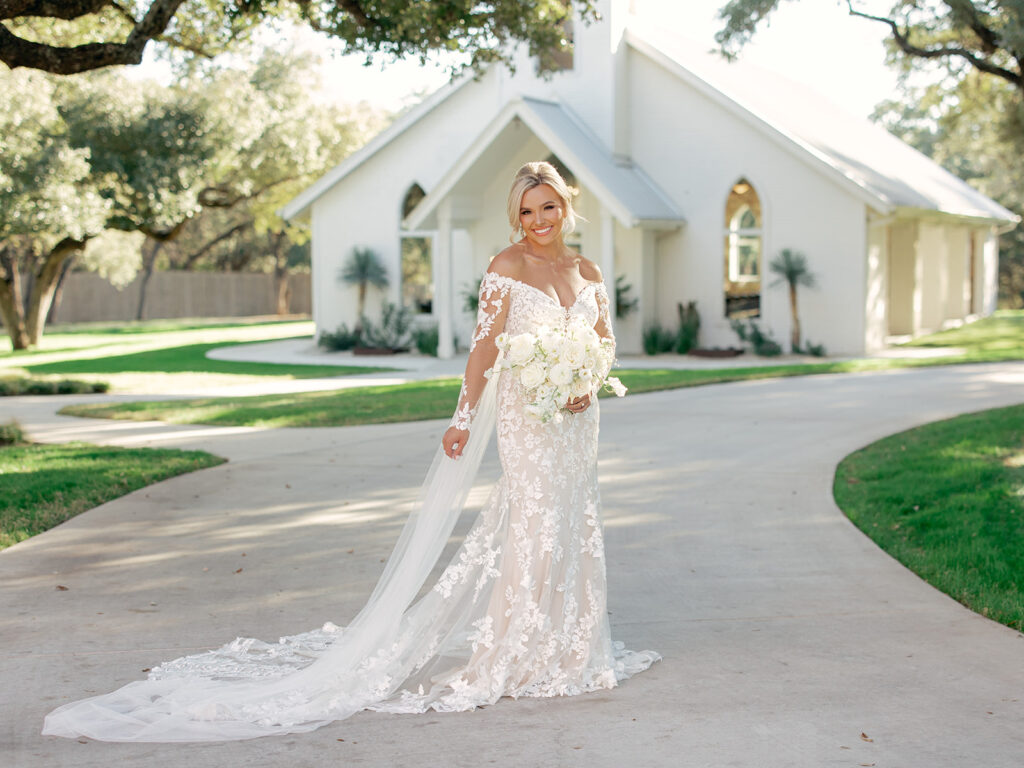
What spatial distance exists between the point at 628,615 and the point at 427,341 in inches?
738

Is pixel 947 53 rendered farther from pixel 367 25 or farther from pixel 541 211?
pixel 541 211

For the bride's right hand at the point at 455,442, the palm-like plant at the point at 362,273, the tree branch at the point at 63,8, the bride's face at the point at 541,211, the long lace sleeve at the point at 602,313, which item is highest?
the tree branch at the point at 63,8

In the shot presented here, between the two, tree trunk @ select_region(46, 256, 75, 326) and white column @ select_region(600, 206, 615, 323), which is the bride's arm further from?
tree trunk @ select_region(46, 256, 75, 326)

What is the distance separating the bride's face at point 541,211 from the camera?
16.1 ft

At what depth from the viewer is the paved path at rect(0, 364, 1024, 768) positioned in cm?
412

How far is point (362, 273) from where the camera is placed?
25438mm

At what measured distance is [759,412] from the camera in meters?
13.2

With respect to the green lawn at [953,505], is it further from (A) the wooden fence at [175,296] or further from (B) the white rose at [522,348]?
(A) the wooden fence at [175,296]

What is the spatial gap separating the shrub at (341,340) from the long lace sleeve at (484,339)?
68.5 ft

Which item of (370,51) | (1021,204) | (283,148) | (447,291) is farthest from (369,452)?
(1021,204)

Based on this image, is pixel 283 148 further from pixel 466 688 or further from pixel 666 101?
pixel 466 688

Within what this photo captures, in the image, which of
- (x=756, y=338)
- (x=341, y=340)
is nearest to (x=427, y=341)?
(x=341, y=340)

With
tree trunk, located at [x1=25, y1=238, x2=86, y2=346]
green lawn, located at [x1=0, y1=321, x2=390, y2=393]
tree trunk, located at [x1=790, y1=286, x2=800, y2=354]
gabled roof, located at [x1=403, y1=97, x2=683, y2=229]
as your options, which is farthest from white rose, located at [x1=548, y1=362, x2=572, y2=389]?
tree trunk, located at [x1=25, y1=238, x2=86, y2=346]

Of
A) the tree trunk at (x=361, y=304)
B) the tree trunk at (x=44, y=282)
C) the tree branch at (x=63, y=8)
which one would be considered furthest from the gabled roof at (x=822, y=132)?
the tree trunk at (x=44, y=282)
